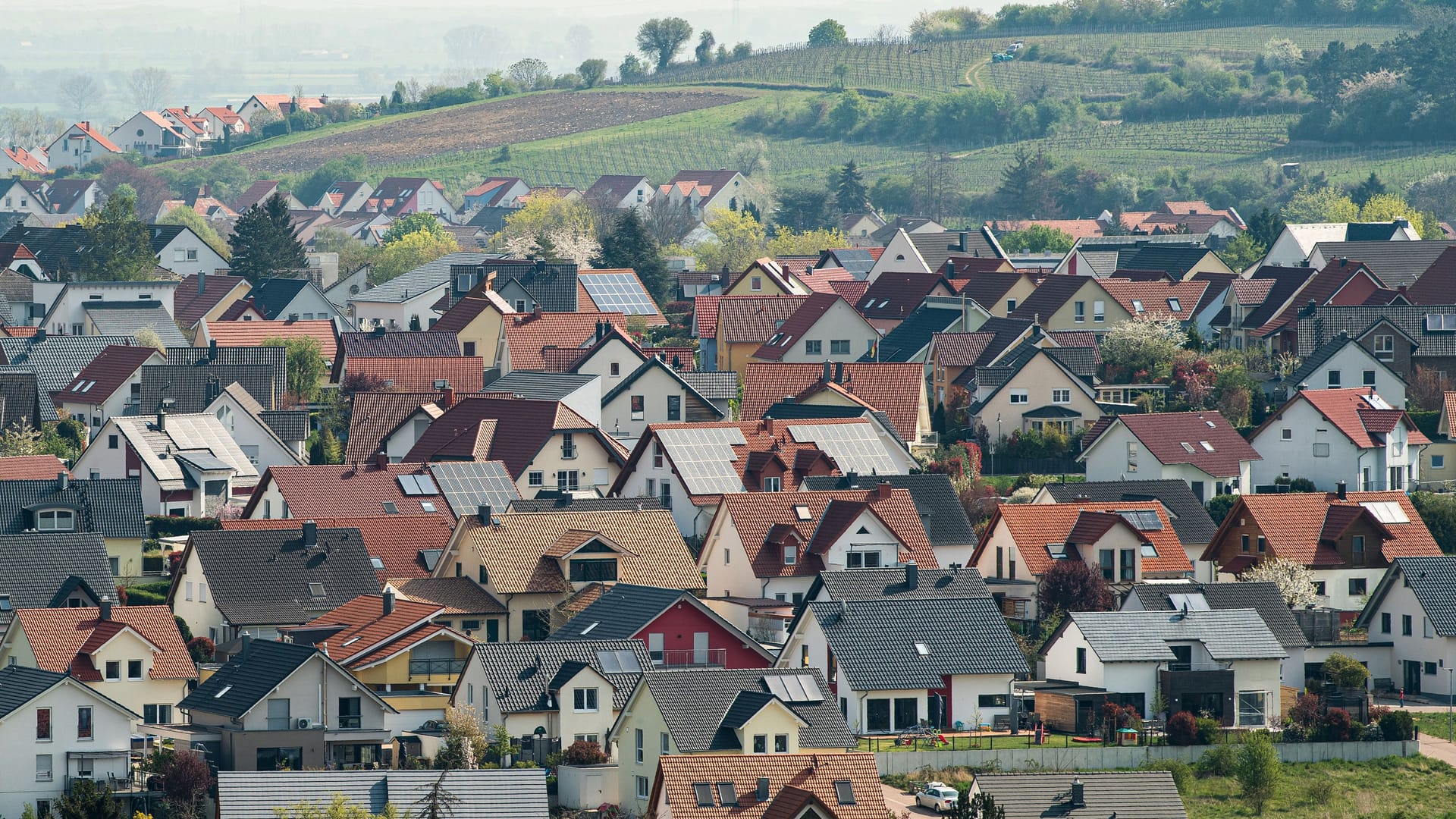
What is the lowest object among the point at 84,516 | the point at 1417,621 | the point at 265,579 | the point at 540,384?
the point at 1417,621

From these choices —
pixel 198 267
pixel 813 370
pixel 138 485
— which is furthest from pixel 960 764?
pixel 198 267

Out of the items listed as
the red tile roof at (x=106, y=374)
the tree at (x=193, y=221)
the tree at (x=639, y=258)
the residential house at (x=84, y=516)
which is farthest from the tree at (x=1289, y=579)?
the tree at (x=193, y=221)

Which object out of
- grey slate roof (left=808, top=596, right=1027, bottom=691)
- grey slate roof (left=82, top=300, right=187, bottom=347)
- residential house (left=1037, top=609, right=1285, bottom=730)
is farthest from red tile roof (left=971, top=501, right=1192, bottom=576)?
grey slate roof (left=82, top=300, right=187, bottom=347)

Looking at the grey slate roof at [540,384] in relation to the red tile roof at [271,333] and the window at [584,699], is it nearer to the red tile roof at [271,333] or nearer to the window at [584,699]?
the red tile roof at [271,333]

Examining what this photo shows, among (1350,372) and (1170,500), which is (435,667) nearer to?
(1170,500)

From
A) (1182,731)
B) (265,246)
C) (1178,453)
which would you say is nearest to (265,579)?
(1182,731)

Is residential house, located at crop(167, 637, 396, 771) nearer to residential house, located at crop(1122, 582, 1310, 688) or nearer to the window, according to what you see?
the window

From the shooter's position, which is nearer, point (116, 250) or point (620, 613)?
point (620, 613)
